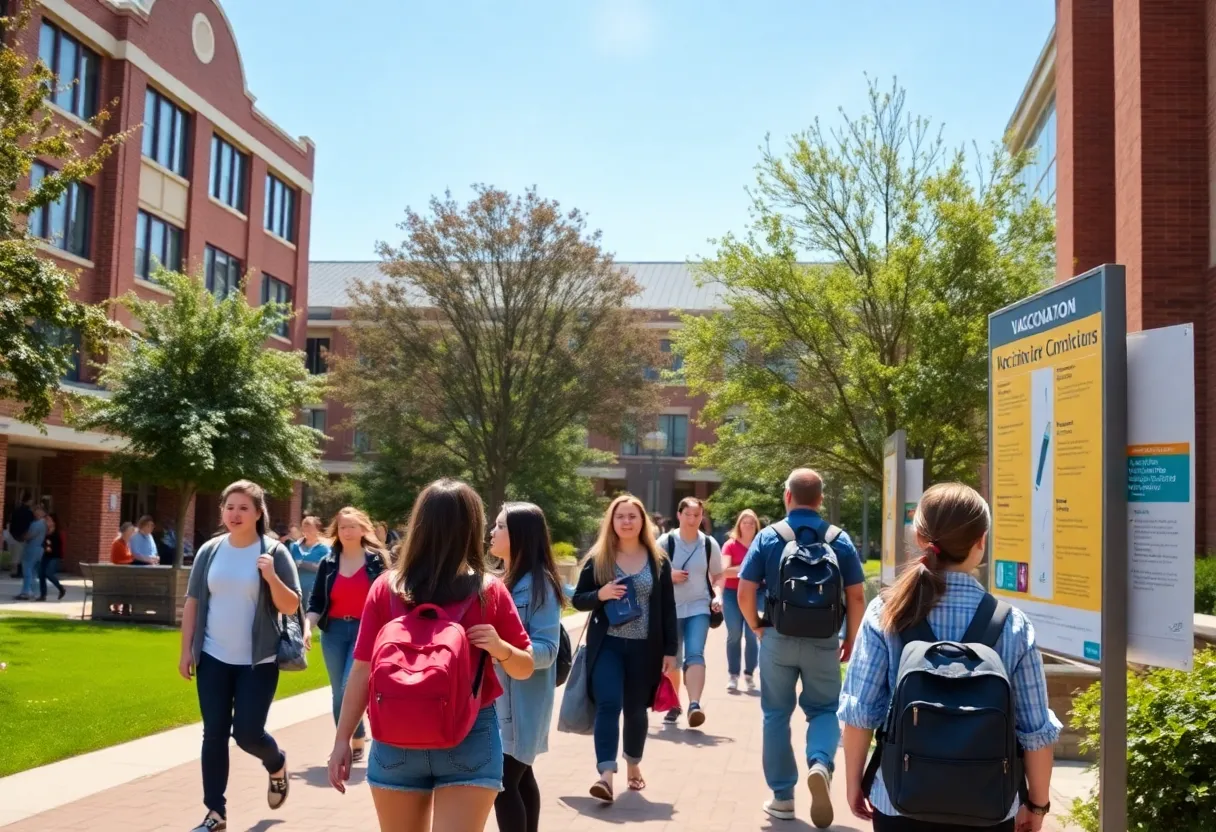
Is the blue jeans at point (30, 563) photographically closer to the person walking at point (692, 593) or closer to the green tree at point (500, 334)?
the green tree at point (500, 334)

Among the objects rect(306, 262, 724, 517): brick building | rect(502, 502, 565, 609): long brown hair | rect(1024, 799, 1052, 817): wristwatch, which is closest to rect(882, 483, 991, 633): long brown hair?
rect(1024, 799, 1052, 817): wristwatch

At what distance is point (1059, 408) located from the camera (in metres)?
5.12

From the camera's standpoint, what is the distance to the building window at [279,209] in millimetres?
40344

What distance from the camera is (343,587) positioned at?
8391mm

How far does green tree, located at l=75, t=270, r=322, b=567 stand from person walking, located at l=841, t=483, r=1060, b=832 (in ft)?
61.1

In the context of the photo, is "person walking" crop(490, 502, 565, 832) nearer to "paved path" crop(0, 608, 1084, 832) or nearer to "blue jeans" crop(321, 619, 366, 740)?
"paved path" crop(0, 608, 1084, 832)

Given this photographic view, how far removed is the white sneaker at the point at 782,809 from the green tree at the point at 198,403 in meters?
15.6

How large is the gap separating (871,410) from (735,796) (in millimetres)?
17089

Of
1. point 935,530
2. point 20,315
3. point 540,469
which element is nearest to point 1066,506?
point 935,530

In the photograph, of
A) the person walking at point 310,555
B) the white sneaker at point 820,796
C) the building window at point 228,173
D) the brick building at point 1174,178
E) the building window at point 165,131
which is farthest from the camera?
the building window at point 228,173

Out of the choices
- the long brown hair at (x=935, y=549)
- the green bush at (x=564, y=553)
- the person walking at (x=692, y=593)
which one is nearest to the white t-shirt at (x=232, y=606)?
the long brown hair at (x=935, y=549)

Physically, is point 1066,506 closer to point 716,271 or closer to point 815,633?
point 815,633

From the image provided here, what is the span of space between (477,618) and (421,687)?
0.43m

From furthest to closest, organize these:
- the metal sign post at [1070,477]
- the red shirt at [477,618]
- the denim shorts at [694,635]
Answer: the denim shorts at [694,635] → the metal sign post at [1070,477] → the red shirt at [477,618]
